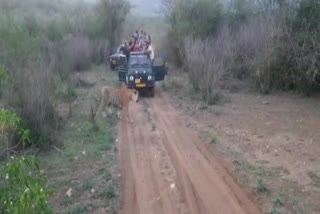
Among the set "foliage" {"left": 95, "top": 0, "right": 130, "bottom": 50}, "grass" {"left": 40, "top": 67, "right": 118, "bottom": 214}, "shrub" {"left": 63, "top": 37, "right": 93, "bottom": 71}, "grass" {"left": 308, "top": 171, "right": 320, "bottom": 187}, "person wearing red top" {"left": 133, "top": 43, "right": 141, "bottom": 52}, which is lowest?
"grass" {"left": 40, "top": 67, "right": 118, "bottom": 214}

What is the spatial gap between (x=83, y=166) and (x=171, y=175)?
2216 millimetres

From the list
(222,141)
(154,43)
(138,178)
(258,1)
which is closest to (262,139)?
(222,141)

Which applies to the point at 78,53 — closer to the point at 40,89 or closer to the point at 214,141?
the point at 40,89

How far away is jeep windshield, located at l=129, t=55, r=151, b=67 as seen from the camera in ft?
64.3

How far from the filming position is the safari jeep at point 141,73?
61.3 feet

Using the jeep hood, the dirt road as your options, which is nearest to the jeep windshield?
the jeep hood

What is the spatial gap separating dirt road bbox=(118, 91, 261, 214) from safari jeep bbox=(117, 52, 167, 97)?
4.20 metres

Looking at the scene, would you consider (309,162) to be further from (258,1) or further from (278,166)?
(258,1)

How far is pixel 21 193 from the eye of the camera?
371cm

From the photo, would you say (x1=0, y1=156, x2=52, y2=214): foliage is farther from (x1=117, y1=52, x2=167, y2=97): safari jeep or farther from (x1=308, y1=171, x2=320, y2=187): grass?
(x1=117, y1=52, x2=167, y2=97): safari jeep

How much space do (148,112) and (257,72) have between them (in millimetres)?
5212

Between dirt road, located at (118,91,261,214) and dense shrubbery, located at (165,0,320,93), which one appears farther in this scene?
dense shrubbery, located at (165,0,320,93)

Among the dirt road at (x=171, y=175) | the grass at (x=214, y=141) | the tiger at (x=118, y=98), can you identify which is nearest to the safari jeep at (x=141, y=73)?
the tiger at (x=118, y=98)

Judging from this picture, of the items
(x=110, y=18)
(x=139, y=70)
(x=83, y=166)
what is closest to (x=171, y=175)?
(x=83, y=166)
